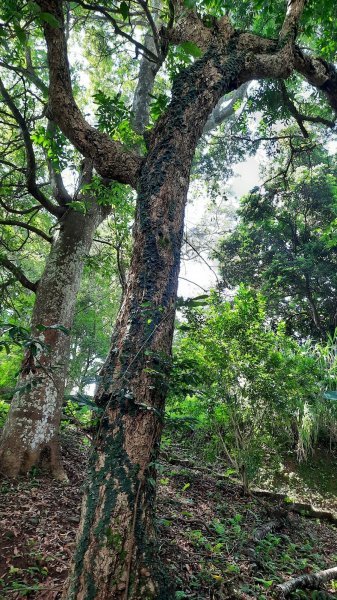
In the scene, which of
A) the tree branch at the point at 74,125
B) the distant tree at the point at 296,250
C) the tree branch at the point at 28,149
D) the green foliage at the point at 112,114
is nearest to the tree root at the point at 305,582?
the tree branch at the point at 74,125

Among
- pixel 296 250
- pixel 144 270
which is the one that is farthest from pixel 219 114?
pixel 144 270

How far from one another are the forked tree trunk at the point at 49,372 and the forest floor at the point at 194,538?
218mm

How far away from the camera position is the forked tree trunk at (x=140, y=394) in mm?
1392

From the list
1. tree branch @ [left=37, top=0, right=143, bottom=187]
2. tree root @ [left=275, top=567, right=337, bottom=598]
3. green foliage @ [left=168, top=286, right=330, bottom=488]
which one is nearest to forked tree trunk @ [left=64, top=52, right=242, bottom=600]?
tree branch @ [left=37, top=0, right=143, bottom=187]

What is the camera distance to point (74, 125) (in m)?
2.72

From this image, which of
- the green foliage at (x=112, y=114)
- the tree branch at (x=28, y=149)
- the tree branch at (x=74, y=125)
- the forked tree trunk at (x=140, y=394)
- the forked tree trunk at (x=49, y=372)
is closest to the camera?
the forked tree trunk at (x=140, y=394)

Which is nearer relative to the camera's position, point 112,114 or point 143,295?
point 143,295

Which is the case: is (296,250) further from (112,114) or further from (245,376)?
(112,114)

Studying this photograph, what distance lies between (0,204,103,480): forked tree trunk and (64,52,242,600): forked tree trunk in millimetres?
1359

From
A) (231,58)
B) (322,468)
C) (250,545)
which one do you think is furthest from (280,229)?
(250,545)

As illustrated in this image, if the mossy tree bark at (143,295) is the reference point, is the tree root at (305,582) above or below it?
below

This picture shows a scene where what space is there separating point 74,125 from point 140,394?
210cm

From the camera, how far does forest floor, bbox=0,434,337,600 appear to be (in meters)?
2.04

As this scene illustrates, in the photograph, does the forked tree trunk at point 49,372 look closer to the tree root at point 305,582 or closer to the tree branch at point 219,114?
the tree root at point 305,582
